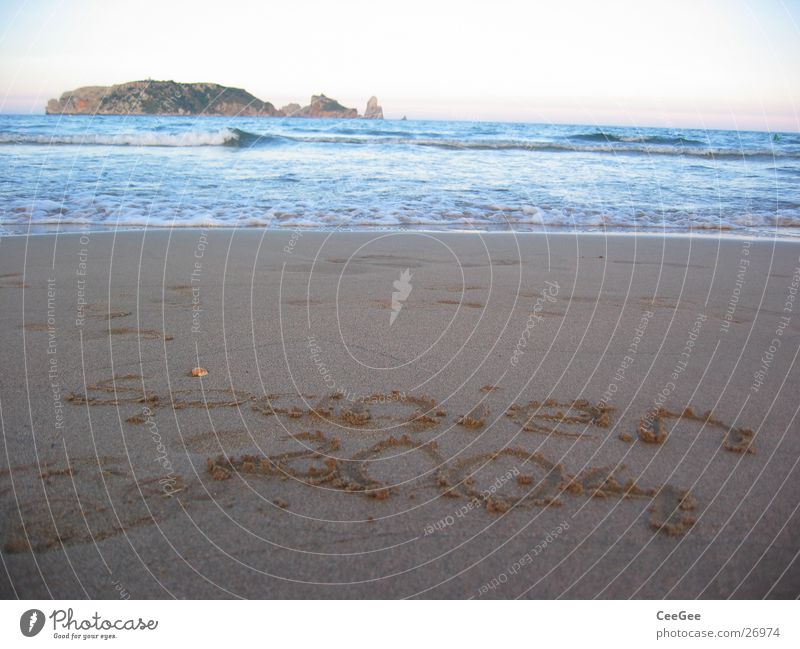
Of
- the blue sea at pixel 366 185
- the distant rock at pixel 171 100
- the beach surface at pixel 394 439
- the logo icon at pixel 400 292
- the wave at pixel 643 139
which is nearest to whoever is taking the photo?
the beach surface at pixel 394 439

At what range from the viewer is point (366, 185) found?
1183 cm

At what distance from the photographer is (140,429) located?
3072 millimetres

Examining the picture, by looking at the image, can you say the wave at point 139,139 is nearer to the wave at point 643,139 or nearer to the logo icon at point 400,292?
the wave at point 643,139

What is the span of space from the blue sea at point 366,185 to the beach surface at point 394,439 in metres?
3.53

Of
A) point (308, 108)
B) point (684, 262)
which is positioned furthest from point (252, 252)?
point (308, 108)

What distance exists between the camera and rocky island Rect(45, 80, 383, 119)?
23.2m

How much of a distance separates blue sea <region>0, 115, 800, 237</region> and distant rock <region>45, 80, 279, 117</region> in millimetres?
1325

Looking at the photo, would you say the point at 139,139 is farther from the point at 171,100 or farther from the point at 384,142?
the point at 384,142

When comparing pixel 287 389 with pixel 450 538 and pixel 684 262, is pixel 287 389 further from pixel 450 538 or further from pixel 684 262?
pixel 684 262
